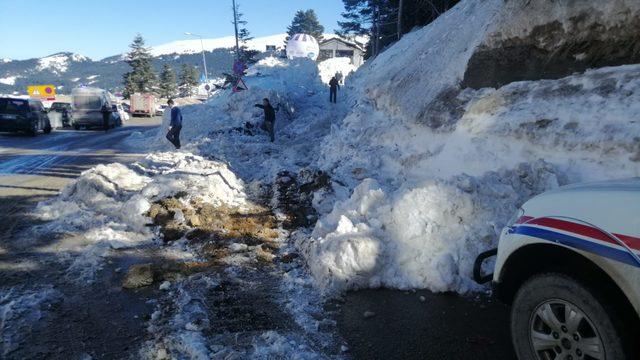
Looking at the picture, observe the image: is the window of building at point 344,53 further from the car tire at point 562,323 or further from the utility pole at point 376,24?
the car tire at point 562,323

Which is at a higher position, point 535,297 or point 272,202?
point 535,297

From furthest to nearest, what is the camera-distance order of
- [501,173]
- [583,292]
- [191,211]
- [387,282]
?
1. [191,211]
2. [501,173]
3. [387,282]
4. [583,292]

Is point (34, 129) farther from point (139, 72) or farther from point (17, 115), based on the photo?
point (139, 72)

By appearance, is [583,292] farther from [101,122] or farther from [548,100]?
[101,122]

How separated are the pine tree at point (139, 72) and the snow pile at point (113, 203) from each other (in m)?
63.4

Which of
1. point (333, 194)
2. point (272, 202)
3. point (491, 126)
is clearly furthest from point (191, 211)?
point (491, 126)

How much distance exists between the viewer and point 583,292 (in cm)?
256

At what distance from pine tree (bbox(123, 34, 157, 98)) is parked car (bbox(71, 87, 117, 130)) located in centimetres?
4449

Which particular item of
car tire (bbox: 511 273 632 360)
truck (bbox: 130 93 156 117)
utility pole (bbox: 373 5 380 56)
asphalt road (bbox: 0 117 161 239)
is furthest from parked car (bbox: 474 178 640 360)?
truck (bbox: 130 93 156 117)

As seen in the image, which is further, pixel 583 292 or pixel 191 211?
pixel 191 211

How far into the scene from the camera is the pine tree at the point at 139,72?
67062mm

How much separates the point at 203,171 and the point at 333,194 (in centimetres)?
347

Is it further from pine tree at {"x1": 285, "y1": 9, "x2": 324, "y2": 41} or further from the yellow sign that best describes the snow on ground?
pine tree at {"x1": 285, "y1": 9, "x2": 324, "y2": 41}

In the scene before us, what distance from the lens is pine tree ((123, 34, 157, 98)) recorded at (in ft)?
220
